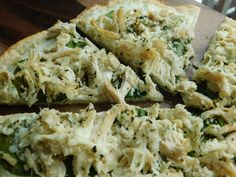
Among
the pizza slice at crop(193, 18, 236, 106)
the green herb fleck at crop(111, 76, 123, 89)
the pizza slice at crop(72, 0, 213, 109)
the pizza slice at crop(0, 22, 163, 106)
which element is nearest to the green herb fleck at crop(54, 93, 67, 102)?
the pizza slice at crop(0, 22, 163, 106)

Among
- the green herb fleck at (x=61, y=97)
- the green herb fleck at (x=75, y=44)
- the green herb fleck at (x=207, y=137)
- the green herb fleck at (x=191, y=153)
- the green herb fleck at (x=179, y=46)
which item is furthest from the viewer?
the green herb fleck at (x=179, y=46)

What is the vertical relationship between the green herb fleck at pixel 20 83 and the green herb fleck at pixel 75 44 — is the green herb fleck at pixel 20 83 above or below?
below

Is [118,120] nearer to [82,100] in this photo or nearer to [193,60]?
[82,100]

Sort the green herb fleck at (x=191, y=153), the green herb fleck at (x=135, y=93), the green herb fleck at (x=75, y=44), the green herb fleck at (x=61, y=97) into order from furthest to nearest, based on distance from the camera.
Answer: the green herb fleck at (x=75, y=44)
the green herb fleck at (x=135, y=93)
the green herb fleck at (x=61, y=97)
the green herb fleck at (x=191, y=153)

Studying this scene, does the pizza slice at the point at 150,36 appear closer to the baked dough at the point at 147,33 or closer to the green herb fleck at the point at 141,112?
the baked dough at the point at 147,33

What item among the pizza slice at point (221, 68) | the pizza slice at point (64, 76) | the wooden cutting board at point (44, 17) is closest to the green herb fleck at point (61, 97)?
the pizza slice at point (64, 76)

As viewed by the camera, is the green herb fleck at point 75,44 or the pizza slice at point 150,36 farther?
the green herb fleck at point 75,44
